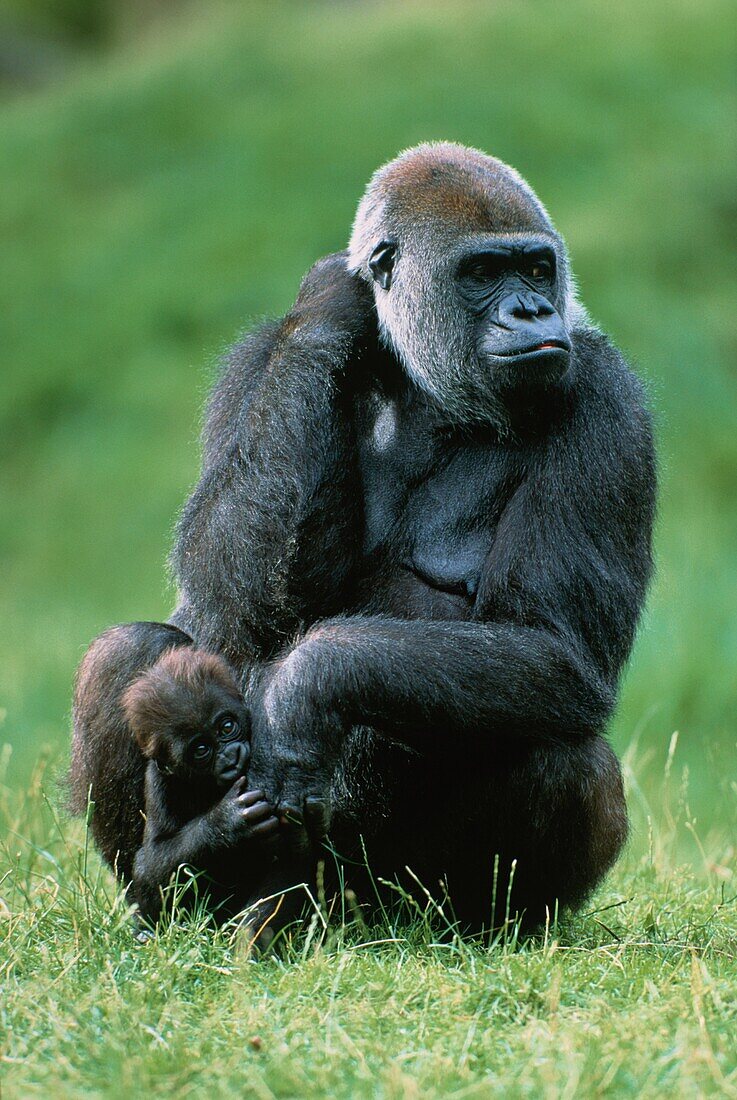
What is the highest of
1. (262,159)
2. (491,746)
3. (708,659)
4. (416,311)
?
(262,159)

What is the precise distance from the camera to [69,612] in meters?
14.0

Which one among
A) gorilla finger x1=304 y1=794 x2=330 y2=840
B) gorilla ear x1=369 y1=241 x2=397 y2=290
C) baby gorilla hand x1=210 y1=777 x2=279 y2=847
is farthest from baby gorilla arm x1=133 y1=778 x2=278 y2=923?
gorilla ear x1=369 y1=241 x2=397 y2=290

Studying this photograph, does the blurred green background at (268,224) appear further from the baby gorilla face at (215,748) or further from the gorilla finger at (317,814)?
the gorilla finger at (317,814)

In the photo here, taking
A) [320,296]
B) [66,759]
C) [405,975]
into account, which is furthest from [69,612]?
[405,975]

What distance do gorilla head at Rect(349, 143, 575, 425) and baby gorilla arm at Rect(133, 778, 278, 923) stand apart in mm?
1454

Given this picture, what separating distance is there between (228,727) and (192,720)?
121 mm

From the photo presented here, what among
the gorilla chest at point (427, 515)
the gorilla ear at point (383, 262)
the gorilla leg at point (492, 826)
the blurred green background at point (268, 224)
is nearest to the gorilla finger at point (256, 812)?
the gorilla leg at point (492, 826)

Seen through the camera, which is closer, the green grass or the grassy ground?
the green grass

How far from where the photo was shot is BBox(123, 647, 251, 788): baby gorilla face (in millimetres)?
4531

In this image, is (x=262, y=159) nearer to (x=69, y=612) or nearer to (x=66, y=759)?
(x=69, y=612)

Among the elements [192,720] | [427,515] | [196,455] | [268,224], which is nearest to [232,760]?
[192,720]

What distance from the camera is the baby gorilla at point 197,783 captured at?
446 cm

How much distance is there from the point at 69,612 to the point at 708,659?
6275 mm

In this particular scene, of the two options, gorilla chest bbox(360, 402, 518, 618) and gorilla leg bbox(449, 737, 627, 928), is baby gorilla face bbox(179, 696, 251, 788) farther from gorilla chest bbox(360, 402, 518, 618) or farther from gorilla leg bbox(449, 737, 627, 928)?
gorilla leg bbox(449, 737, 627, 928)
